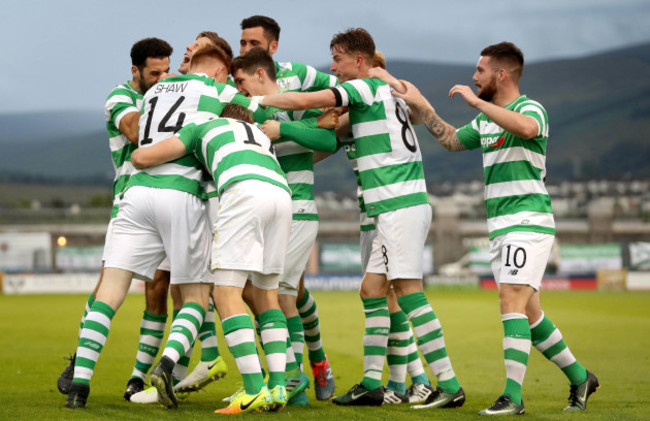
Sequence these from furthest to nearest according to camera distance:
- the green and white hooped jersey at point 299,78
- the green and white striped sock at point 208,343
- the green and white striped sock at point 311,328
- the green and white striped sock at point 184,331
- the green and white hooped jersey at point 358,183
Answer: the green and white hooped jersey at point 299,78 < the green and white striped sock at point 311,328 < the green and white hooped jersey at point 358,183 < the green and white striped sock at point 208,343 < the green and white striped sock at point 184,331

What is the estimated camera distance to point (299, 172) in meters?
6.95

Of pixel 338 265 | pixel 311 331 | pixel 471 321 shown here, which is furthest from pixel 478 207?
pixel 311 331

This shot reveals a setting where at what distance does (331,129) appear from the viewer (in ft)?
21.8

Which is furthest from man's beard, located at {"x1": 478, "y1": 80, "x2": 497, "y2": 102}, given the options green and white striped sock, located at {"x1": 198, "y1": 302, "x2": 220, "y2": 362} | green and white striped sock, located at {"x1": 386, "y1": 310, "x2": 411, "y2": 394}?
green and white striped sock, located at {"x1": 198, "y1": 302, "x2": 220, "y2": 362}

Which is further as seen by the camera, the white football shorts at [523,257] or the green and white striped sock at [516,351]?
the white football shorts at [523,257]

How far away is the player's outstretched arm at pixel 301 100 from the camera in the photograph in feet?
20.7

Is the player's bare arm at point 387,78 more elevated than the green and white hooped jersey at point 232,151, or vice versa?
the player's bare arm at point 387,78

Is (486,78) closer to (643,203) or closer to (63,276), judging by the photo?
(63,276)

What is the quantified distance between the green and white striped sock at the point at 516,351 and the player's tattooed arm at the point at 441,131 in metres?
1.51

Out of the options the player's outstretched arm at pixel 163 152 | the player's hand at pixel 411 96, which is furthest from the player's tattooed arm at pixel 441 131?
the player's outstretched arm at pixel 163 152

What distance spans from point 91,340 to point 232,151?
5.38 feet

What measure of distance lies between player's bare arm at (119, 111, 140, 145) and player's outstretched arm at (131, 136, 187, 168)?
79cm

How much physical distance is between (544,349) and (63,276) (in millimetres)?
30633

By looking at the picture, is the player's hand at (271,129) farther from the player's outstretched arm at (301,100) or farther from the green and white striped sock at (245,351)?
the green and white striped sock at (245,351)
